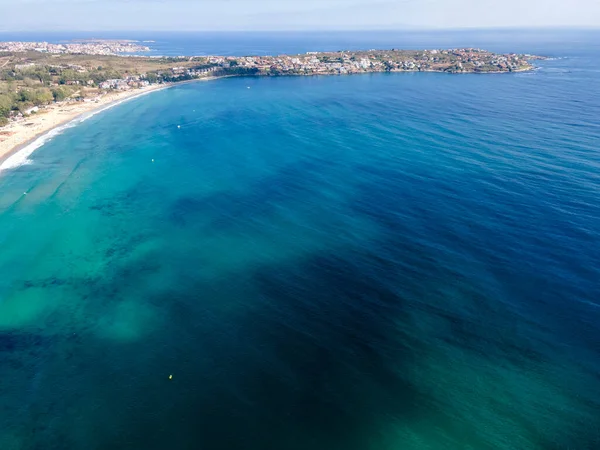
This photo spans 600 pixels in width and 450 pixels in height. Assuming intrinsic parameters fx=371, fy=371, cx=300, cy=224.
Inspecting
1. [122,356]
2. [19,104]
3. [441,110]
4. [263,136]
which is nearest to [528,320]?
[122,356]

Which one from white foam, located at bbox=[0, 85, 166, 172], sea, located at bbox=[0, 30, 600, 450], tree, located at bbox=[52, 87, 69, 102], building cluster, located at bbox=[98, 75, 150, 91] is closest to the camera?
sea, located at bbox=[0, 30, 600, 450]

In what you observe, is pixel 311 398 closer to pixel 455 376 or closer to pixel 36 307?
pixel 455 376

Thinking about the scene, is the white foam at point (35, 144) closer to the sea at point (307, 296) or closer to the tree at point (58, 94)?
the sea at point (307, 296)

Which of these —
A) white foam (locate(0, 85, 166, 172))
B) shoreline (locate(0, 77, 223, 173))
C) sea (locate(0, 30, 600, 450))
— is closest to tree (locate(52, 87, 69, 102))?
shoreline (locate(0, 77, 223, 173))

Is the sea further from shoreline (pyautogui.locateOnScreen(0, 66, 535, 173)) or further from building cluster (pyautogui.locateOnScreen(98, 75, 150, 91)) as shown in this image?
building cluster (pyautogui.locateOnScreen(98, 75, 150, 91))

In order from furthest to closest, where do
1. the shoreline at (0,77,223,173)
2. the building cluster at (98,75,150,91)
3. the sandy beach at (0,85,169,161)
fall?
the building cluster at (98,75,150,91), the sandy beach at (0,85,169,161), the shoreline at (0,77,223,173)

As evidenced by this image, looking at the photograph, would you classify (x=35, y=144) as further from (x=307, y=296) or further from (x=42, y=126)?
(x=307, y=296)

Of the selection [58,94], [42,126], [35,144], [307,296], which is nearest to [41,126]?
[42,126]

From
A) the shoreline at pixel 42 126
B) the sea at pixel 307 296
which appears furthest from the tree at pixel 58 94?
the sea at pixel 307 296
